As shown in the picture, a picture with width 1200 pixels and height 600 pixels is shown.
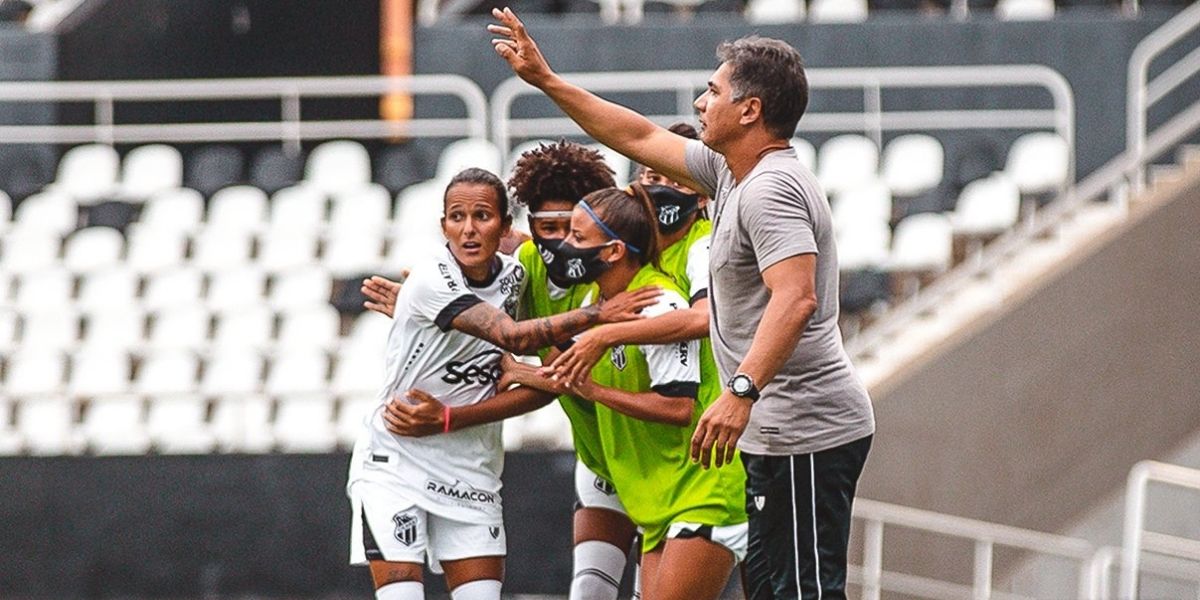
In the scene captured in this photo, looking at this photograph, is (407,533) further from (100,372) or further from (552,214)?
(100,372)

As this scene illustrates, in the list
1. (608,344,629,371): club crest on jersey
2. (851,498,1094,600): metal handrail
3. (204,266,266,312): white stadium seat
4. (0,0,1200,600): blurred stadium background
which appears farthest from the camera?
(204,266,266,312): white stadium seat

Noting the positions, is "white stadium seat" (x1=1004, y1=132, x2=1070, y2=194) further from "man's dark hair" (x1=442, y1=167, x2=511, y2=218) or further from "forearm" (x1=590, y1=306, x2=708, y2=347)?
"forearm" (x1=590, y1=306, x2=708, y2=347)

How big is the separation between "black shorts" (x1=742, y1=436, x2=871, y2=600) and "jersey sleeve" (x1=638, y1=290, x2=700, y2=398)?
26.4 inches

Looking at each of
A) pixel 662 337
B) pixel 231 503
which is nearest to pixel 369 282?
pixel 662 337

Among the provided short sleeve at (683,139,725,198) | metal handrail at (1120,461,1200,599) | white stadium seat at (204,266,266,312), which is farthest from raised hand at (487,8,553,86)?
white stadium seat at (204,266,266,312)

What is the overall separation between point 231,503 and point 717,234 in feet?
23.2

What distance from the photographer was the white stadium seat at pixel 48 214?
47.8 ft

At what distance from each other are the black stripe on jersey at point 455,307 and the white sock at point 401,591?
799mm

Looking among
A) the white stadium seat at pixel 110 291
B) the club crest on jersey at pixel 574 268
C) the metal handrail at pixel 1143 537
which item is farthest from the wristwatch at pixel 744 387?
the white stadium seat at pixel 110 291

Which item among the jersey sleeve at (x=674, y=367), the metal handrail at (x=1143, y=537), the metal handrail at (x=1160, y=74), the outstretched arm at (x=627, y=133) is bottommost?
the metal handrail at (x=1143, y=537)

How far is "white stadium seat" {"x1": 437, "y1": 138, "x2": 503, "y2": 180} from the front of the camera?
1391 cm

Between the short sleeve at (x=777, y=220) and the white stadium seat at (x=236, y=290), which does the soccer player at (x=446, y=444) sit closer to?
the short sleeve at (x=777, y=220)

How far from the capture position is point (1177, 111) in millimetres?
15805

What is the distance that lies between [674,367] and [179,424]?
22.8 feet
